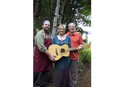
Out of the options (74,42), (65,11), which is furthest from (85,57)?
(74,42)

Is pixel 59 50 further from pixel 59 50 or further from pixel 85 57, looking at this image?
pixel 85 57

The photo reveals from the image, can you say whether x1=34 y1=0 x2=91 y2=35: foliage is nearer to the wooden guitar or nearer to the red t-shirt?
the red t-shirt

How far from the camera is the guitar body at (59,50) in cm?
527

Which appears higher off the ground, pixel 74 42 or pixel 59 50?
pixel 74 42

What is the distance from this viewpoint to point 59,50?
529cm

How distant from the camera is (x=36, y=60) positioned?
18.6 feet

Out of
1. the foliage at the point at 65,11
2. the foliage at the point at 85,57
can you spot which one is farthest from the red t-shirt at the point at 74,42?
the foliage at the point at 85,57

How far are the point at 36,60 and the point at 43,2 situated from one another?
3.65m

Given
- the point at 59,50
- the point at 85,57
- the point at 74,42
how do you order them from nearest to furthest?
the point at 59,50 < the point at 74,42 < the point at 85,57

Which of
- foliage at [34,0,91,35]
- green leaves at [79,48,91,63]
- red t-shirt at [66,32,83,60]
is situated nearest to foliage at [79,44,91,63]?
green leaves at [79,48,91,63]
